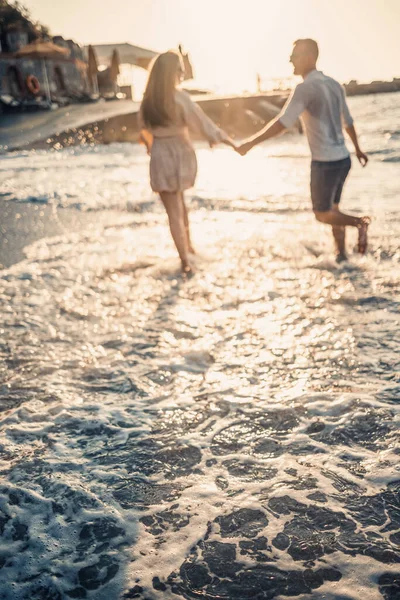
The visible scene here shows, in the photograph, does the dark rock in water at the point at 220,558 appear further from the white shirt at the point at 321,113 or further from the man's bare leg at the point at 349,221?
the man's bare leg at the point at 349,221

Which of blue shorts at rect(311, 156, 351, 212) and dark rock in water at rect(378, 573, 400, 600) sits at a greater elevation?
blue shorts at rect(311, 156, 351, 212)

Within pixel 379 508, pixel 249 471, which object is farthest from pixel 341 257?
pixel 379 508

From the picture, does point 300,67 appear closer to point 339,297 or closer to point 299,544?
point 339,297

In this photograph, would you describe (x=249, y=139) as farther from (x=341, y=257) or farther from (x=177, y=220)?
(x=341, y=257)

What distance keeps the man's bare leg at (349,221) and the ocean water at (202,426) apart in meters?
0.23

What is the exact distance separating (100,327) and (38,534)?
7.06ft

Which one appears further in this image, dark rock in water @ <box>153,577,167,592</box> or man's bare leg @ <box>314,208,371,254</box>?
man's bare leg @ <box>314,208,371,254</box>

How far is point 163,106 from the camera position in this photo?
464cm

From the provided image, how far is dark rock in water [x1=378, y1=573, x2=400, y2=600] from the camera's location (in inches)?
71.0

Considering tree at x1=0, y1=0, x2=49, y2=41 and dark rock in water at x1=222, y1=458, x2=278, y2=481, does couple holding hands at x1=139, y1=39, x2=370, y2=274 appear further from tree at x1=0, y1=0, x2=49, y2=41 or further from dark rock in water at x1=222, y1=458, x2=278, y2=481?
tree at x1=0, y1=0, x2=49, y2=41

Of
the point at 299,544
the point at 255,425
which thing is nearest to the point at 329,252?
the point at 255,425

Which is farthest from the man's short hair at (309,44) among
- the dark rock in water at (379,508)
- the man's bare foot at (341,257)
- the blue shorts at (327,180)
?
the dark rock in water at (379,508)

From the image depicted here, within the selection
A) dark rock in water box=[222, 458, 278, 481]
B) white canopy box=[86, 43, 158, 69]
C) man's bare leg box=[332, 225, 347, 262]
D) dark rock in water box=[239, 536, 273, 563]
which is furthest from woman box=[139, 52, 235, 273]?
white canopy box=[86, 43, 158, 69]

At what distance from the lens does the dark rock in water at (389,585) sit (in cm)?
180
